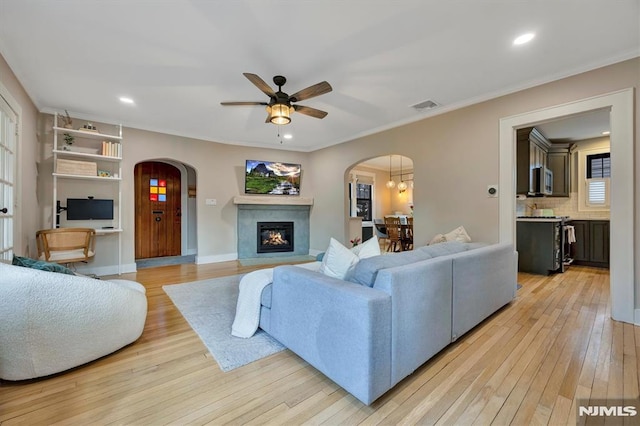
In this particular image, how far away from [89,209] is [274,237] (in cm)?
352

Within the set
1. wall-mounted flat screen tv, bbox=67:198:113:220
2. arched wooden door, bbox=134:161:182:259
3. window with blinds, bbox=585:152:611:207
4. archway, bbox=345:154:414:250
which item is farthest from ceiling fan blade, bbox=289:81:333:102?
window with blinds, bbox=585:152:611:207

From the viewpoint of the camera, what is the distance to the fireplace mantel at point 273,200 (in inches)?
236

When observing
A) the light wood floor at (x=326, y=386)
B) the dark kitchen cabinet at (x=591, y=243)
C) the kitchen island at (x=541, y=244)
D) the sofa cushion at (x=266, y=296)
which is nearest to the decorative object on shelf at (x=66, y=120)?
the light wood floor at (x=326, y=386)

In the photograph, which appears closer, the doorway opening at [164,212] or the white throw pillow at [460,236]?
the white throw pillow at [460,236]

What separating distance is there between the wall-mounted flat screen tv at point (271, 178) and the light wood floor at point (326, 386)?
162 inches

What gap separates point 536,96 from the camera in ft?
10.8

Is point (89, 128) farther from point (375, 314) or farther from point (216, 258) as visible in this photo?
point (375, 314)

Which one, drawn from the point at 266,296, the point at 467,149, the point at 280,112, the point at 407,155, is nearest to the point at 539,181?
the point at 467,149

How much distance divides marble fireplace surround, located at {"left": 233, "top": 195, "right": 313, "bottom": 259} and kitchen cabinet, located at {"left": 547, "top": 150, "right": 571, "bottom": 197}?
535 cm

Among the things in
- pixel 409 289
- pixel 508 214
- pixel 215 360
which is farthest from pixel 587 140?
pixel 215 360

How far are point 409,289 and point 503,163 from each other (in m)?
2.84

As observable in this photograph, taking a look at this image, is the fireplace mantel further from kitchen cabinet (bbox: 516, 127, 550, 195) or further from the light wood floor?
kitchen cabinet (bbox: 516, 127, 550, 195)

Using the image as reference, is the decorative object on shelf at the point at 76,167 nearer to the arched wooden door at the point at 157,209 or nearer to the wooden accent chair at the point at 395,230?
the arched wooden door at the point at 157,209

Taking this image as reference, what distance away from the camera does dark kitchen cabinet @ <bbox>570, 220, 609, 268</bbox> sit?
500 centimetres
